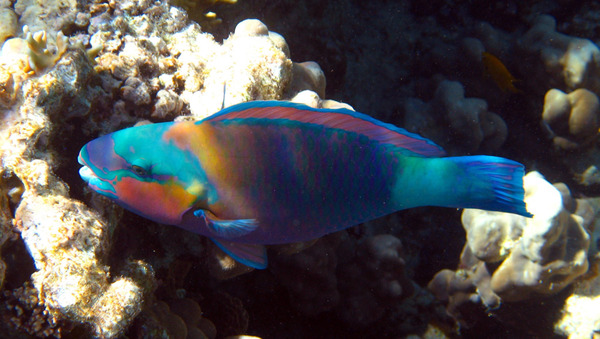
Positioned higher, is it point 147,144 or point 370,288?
point 147,144

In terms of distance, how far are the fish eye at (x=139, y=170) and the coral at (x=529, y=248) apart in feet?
13.4

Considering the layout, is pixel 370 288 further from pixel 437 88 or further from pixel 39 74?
pixel 39 74

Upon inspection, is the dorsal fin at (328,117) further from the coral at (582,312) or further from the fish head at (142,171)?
the coral at (582,312)

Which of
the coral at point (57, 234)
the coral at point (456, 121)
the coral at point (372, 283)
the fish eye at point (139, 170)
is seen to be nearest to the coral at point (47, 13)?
the coral at point (57, 234)

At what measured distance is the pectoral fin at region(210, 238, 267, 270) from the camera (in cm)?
193

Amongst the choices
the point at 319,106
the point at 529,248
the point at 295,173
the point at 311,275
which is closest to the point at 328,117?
the point at 295,173

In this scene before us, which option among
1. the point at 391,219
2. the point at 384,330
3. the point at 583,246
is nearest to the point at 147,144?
the point at 384,330

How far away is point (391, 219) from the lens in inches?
217

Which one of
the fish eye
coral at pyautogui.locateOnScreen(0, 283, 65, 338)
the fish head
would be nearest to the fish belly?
the fish head

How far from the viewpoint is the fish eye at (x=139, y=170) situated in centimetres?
165

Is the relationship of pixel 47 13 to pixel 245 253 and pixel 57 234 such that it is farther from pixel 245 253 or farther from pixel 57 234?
pixel 245 253

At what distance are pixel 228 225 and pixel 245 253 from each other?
359 mm

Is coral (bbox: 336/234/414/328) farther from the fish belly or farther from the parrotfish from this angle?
the fish belly

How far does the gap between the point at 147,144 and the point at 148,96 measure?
1046mm
